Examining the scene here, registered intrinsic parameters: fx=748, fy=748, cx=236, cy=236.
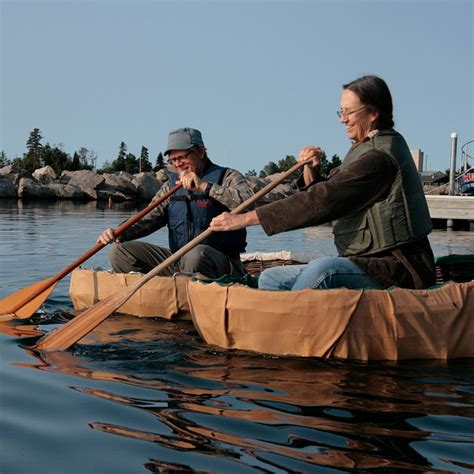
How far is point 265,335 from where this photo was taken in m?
3.86

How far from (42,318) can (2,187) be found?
107 feet

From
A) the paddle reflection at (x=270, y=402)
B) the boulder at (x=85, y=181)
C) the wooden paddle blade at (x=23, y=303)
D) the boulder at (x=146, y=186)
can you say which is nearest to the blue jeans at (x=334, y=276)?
the paddle reflection at (x=270, y=402)

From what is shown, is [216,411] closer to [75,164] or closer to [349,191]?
[349,191]

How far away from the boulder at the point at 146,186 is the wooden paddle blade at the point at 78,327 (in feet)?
121

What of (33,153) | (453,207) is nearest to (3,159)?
(33,153)

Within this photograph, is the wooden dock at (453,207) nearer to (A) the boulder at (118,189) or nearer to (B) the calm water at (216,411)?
(B) the calm water at (216,411)

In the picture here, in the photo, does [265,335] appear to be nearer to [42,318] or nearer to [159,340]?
[159,340]

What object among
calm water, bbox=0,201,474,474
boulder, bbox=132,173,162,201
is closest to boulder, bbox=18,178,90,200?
boulder, bbox=132,173,162,201

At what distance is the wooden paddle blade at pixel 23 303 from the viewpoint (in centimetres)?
516

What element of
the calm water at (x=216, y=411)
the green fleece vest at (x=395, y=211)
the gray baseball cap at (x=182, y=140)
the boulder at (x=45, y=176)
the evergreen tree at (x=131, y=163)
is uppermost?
the evergreen tree at (x=131, y=163)

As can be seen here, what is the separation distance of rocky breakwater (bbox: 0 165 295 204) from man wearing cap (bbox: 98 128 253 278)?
29.7m

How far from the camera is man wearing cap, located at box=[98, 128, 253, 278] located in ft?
17.1

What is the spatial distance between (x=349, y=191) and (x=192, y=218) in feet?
6.96

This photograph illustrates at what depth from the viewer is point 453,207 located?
726 inches
